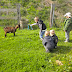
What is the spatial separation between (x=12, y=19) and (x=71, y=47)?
677 cm

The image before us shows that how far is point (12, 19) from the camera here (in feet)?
30.7

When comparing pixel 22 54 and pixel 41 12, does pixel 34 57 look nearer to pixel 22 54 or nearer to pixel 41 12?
pixel 22 54

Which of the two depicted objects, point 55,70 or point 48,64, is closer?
point 55,70

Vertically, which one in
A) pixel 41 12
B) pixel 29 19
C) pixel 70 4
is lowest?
pixel 29 19

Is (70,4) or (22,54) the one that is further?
(70,4)

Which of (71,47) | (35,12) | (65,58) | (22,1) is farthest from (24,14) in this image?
(65,58)

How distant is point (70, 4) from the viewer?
1595cm

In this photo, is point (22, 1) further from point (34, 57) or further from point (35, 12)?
point (34, 57)

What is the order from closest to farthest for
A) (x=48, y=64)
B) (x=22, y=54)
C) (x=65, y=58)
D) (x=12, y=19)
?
(x=48, y=64) < (x=65, y=58) < (x=22, y=54) < (x=12, y=19)

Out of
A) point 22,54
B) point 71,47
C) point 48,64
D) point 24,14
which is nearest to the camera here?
point 48,64

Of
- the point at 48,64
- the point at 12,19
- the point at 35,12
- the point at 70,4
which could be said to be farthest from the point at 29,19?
the point at 70,4

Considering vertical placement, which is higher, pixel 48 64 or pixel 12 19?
pixel 12 19

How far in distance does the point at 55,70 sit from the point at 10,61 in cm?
166

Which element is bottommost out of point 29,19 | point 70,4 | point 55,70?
point 55,70
